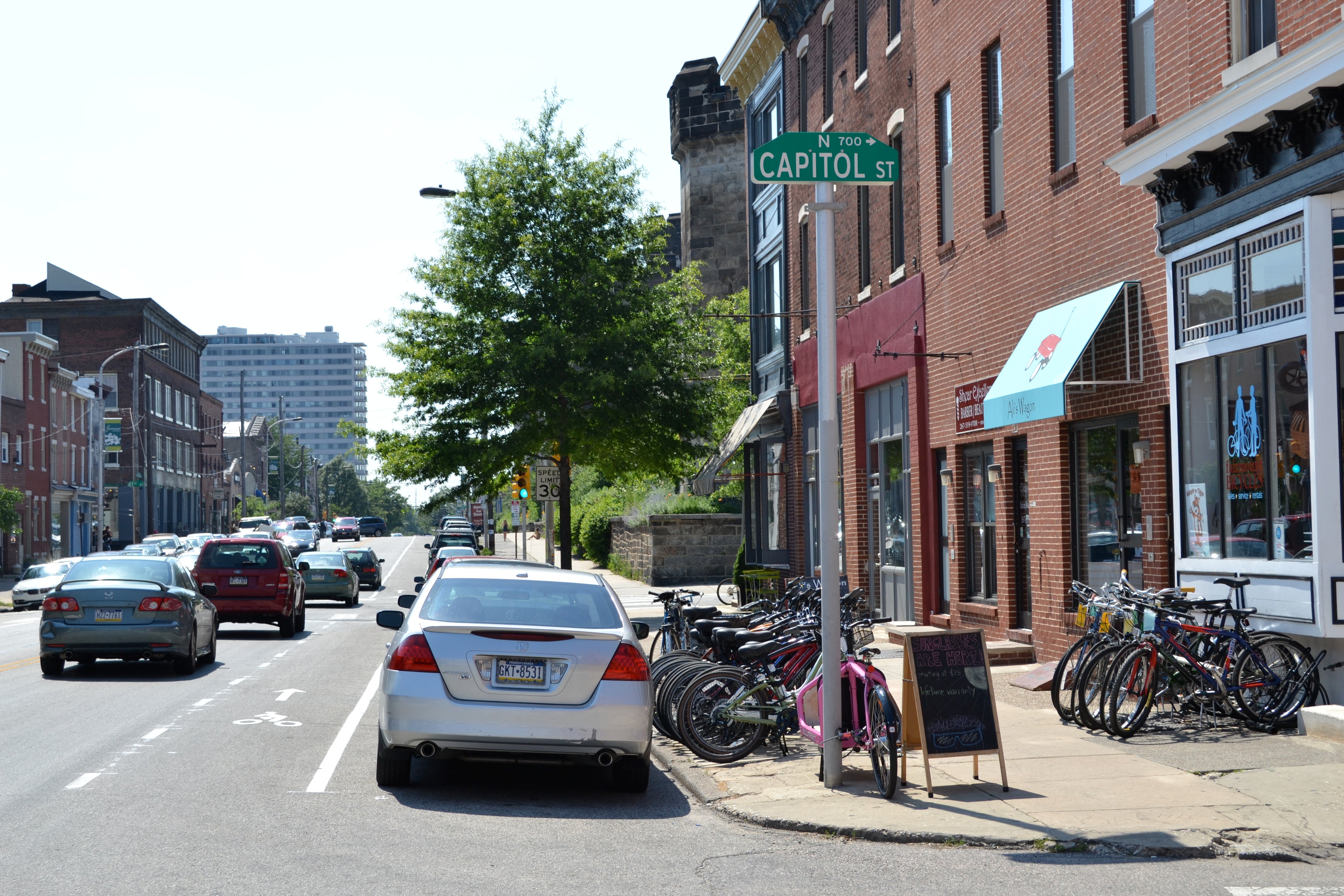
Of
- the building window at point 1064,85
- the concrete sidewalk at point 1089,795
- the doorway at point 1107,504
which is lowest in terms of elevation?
the concrete sidewalk at point 1089,795

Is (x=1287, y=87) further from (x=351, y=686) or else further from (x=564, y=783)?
(x=351, y=686)

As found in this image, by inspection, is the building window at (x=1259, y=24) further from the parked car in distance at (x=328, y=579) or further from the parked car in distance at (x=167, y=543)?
the parked car in distance at (x=167, y=543)

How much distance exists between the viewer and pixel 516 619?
938 centimetres

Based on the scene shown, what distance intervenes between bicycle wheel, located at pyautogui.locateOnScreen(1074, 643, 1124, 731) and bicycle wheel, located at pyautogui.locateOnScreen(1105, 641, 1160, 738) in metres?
0.07

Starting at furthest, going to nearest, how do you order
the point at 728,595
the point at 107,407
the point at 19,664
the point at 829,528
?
the point at 107,407
the point at 728,595
the point at 19,664
the point at 829,528

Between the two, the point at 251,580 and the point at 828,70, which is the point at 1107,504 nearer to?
the point at 828,70

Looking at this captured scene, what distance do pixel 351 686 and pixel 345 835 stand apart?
8.48 meters

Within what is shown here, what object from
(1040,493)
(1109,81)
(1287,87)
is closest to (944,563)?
(1040,493)

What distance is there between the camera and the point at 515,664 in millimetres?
8961

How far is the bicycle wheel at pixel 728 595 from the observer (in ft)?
84.4

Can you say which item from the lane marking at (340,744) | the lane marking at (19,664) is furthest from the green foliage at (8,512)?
the lane marking at (340,744)

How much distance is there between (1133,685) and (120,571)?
12.2 meters

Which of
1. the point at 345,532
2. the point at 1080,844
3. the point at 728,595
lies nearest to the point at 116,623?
the point at 1080,844

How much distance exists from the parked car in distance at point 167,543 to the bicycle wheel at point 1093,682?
4349 centimetres
